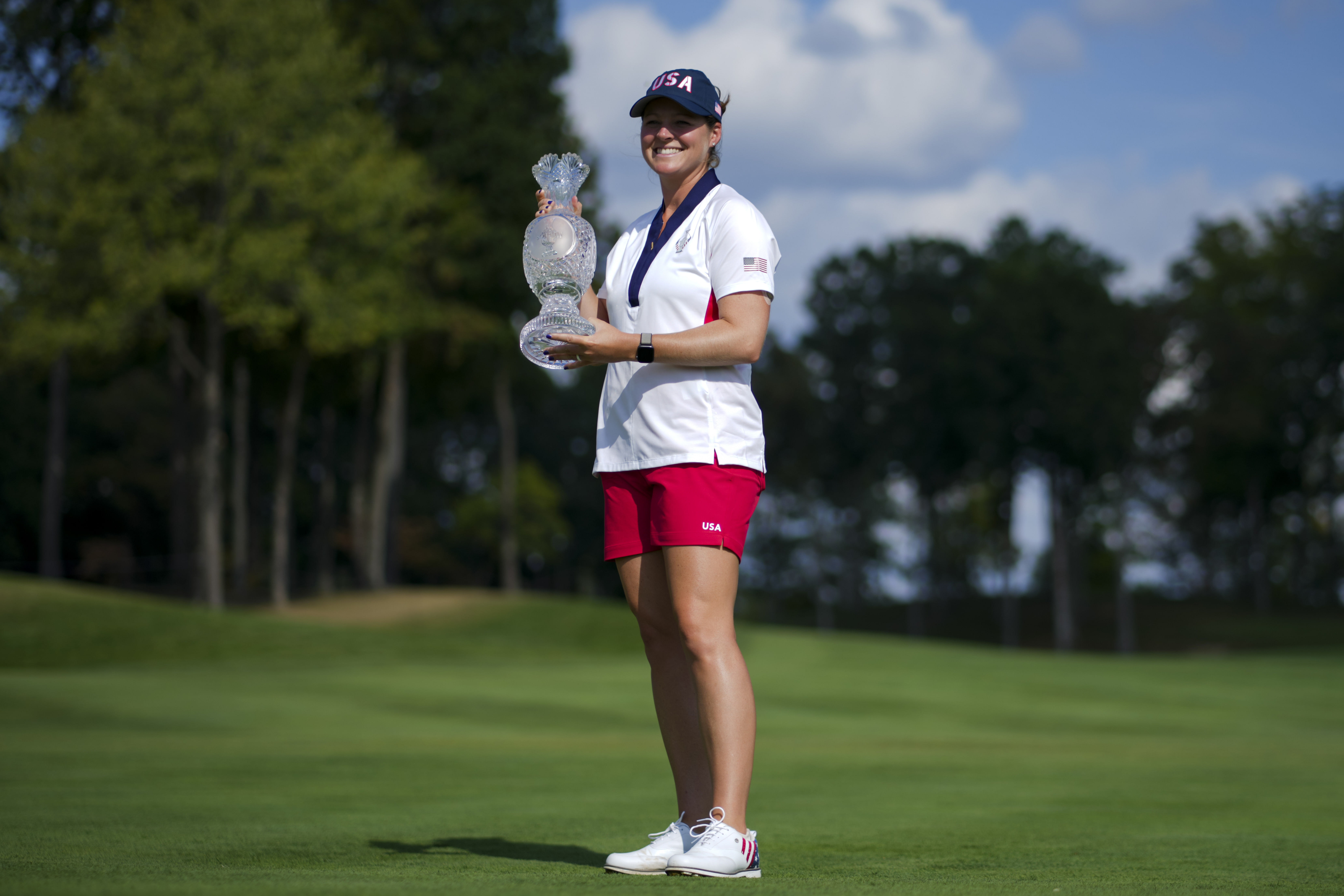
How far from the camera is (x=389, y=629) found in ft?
101

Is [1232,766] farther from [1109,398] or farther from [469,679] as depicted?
[1109,398]

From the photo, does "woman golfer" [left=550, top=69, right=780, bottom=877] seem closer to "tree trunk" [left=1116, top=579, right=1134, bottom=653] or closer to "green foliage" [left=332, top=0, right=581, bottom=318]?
"green foliage" [left=332, top=0, right=581, bottom=318]

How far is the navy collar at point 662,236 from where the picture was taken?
4.25 m

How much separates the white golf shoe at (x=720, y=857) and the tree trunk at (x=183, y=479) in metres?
30.7

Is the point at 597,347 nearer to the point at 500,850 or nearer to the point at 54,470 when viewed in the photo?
the point at 500,850

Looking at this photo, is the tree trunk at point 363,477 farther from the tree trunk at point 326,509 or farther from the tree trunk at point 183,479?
the tree trunk at point 183,479

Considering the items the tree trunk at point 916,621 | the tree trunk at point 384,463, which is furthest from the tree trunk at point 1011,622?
the tree trunk at point 384,463

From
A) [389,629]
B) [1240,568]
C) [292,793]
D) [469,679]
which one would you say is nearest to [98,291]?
[389,629]

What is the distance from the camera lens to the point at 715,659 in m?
4.10

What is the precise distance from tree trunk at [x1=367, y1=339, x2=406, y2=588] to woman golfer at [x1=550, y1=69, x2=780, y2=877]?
3336cm

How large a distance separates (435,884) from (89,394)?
57.5 m

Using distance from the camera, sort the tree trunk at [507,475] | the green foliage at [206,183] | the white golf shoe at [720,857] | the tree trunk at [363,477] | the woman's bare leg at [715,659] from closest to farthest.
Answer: the white golf shoe at [720,857], the woman's bare leg at [715,659], the green foliage at [206,183], the tree trunk at [363,477], the tree trunk at [507,475]

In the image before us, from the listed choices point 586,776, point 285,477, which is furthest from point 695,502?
point 285,477

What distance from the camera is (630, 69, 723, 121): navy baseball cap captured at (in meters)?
4.18
